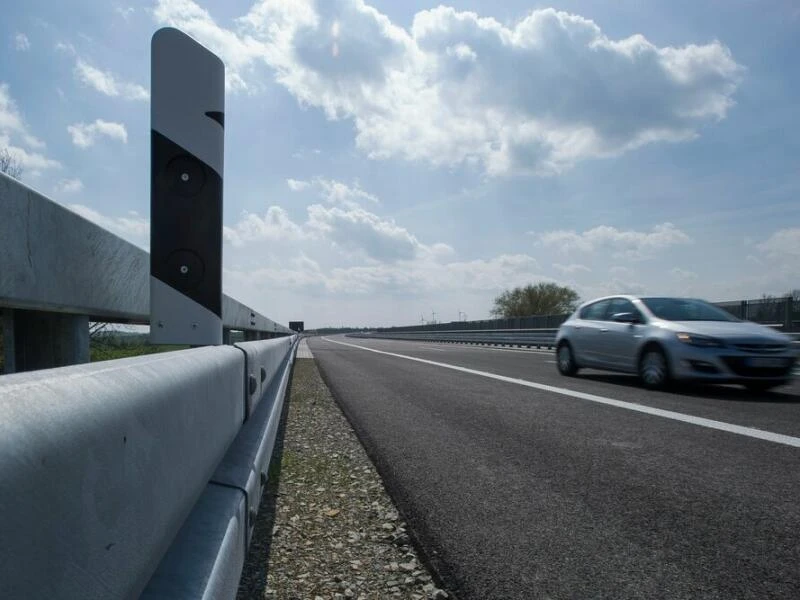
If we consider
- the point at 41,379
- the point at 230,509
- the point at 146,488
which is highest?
the point at 41,379

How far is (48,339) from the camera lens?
2.27m

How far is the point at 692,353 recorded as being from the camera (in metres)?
8.47

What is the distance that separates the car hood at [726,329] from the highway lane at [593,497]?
175 cm

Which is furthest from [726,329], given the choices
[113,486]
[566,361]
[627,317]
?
[113,486]

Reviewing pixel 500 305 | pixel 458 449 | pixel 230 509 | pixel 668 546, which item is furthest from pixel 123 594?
pixel 500 305

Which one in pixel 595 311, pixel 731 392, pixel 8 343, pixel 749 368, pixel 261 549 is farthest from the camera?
pixel 595 311

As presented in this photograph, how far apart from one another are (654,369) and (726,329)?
1.10m

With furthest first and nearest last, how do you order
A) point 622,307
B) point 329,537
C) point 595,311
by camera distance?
point 595,311
point 622,307
point 329,537

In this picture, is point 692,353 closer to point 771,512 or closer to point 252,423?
point 771,512

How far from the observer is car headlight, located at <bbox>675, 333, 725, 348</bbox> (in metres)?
8.39

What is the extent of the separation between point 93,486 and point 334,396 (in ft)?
24.8

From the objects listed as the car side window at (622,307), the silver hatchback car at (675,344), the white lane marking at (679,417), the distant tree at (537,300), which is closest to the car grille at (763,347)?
the silver hatchback car at (675,344)

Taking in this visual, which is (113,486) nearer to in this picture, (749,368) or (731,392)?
(749,368)

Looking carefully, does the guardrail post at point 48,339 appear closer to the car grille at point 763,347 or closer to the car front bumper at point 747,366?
the car front bumper at point 747,366
